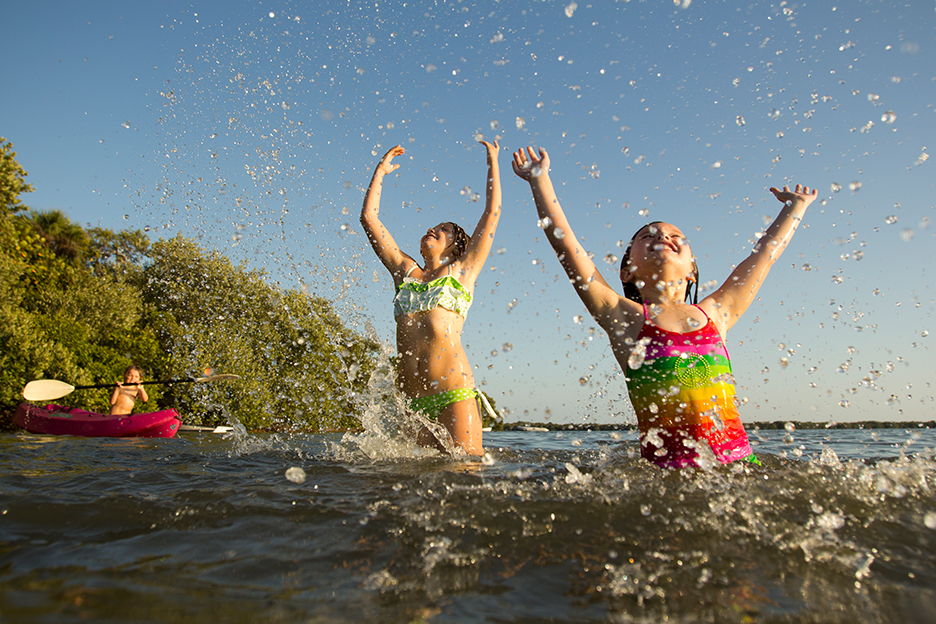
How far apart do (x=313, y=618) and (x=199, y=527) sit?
1.16 meters

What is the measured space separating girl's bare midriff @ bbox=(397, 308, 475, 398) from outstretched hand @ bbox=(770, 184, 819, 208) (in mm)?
2537

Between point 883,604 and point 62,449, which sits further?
point 62,449

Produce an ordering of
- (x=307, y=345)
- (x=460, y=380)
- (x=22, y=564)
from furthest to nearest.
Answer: (x=307, y=345)
(x=460, y=380)
(x=22, y=564)

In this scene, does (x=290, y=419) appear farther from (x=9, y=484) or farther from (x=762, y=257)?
(x=762, y=257)

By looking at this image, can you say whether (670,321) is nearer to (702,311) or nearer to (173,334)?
(702,311)

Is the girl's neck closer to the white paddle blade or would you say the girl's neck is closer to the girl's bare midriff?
the girl's bare midriff

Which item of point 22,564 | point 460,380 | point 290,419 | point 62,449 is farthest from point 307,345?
point 22,564

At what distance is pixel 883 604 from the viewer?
163 cm

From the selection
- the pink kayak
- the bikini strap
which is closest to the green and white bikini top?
the bikini strap

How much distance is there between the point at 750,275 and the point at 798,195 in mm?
799

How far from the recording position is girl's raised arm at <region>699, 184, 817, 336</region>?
3359 mm

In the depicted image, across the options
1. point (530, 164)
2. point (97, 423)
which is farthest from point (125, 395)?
point (530, 164)

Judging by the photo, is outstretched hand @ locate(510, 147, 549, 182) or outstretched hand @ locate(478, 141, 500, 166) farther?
outstretched hand @ locate(478, 141, 500, 166)

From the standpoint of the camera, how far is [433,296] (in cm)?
430
